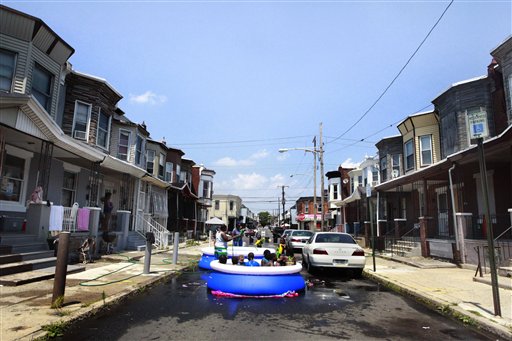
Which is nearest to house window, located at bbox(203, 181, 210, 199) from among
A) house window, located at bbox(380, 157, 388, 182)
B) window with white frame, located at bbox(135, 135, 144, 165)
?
window with white frame, located at bbox(135, 135, 144, 165)

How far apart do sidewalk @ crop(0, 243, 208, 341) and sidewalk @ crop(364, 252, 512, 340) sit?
6.83m

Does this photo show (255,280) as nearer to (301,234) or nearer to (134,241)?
(134,241)

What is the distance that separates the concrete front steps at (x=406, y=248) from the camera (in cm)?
1838

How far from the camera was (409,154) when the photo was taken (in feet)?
85.5

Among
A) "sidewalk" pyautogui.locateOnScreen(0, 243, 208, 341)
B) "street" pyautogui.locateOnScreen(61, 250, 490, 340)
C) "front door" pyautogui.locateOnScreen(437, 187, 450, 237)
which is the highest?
"front door" pyautogui.locateOnScreen(437, 187, 450, 237)

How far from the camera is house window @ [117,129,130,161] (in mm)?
23734

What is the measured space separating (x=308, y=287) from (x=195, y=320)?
4.64m

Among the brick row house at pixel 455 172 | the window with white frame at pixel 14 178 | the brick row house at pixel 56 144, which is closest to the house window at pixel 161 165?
the brick row house at pixel 56 144

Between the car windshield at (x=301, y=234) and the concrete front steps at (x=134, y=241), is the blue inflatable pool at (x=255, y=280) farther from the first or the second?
the car windshield at (x=301, y=234)

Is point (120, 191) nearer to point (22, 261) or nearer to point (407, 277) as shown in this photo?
point (22, 261)

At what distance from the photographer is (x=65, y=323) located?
5.85 metres

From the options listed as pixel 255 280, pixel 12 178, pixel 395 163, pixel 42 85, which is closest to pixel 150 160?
pixel 42 85

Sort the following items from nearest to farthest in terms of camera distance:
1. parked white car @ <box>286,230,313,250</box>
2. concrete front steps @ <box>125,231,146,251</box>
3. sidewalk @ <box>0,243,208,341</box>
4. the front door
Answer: sidewalk @ <box>0,243,208,341</box>
concrete front steps @ <box>125,231,146,251</box>
the front door
parked white car @ <box>286,230,313,250</box>

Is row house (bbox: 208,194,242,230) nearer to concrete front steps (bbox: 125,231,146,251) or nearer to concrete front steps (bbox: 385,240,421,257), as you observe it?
concrete front steps (bbox: 125,231,146,251)
